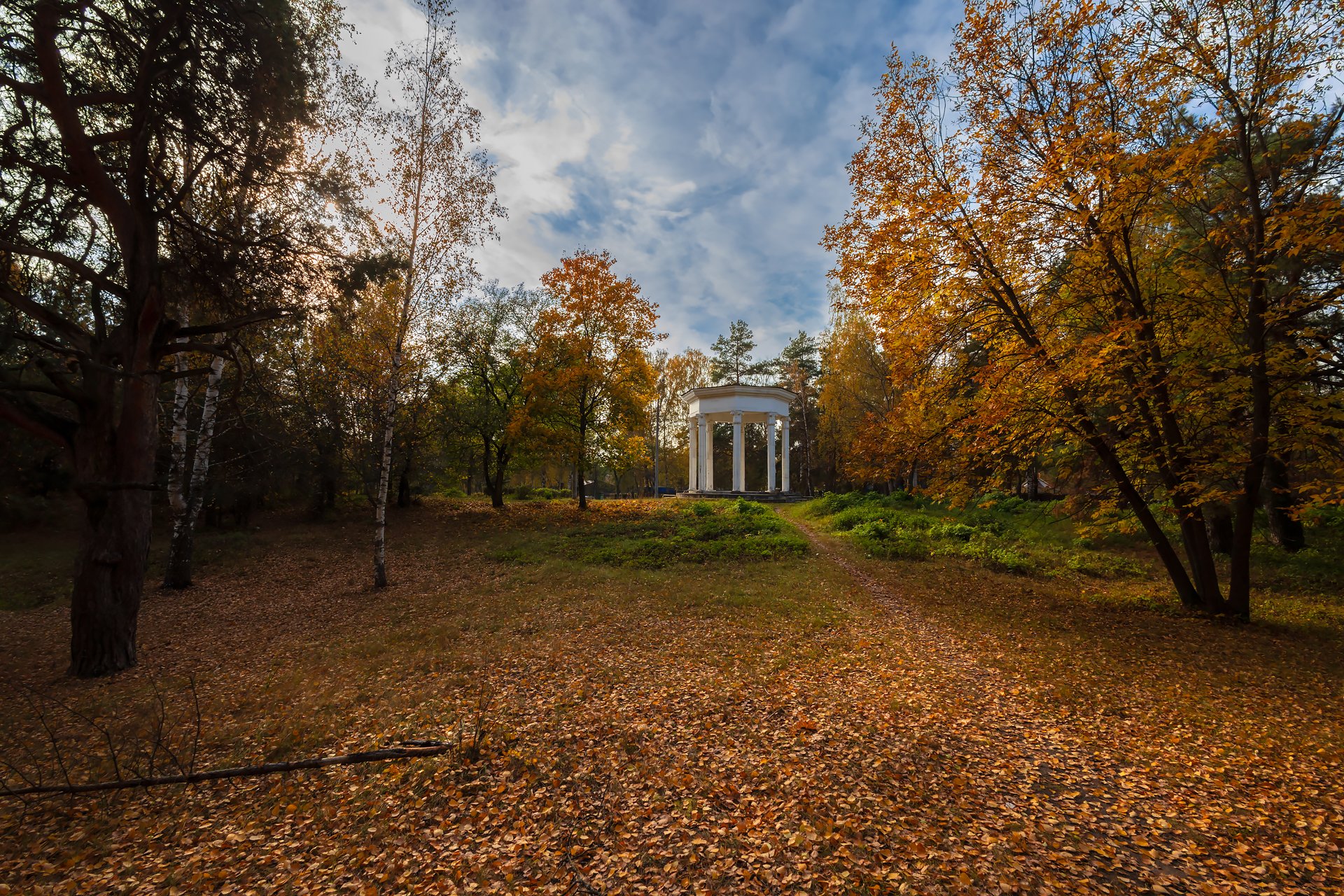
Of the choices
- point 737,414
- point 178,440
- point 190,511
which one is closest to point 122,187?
point 178,440

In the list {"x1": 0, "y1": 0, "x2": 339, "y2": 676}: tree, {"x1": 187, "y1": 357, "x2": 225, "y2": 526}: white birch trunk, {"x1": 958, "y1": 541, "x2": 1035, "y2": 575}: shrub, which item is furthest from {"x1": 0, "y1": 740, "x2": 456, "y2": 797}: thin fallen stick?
{"x1": 958, "y1": 541, "x2": 1035, "y2": 575}: shrub

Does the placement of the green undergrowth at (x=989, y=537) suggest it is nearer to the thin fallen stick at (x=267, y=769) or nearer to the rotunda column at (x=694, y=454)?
the thin fallen stick at (x=267, y=769)

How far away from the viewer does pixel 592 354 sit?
808 inches

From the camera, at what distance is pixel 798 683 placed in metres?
6.16

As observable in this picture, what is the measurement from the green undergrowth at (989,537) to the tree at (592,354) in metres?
8.85

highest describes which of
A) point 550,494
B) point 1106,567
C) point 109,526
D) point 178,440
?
point 178,440

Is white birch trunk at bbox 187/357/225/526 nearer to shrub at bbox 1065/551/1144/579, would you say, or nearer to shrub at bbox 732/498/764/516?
shrub at bbox 732/498/764/516

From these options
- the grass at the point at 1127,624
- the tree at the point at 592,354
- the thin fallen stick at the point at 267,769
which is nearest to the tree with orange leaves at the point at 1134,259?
the grass at the point at 1127,624

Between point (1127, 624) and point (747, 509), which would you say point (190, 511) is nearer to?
point (747, 509)

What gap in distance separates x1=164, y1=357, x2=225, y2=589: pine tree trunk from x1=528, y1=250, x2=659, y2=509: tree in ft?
32.8

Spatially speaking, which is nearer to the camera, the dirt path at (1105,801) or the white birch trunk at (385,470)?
the dirt path at (1105,801)

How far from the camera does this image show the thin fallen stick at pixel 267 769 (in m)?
3.67

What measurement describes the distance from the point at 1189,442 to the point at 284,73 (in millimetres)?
13841

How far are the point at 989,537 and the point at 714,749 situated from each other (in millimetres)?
13354
